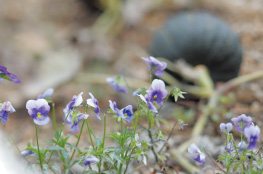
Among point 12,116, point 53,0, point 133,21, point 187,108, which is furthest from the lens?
point 53,0

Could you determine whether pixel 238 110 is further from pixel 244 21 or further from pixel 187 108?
pixel 244 21

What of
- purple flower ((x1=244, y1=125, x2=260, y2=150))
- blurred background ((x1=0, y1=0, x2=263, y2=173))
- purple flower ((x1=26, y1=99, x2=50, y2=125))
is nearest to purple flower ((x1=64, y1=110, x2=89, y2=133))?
purple flower ((x1=26, y1=99, x2=50, y2=125))

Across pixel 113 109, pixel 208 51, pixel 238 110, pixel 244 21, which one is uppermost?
pixel 244 21

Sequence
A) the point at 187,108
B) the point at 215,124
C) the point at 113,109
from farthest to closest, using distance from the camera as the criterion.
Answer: the point at 187,108 < the point at 215,124 < the point at 113,109

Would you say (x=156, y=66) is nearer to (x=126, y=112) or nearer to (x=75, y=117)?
(x=126, y=112)

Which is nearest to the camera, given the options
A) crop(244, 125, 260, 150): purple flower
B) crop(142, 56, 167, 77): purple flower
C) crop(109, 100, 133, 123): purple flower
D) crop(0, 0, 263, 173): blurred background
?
crop(244, 125, 260, 150): purple flower

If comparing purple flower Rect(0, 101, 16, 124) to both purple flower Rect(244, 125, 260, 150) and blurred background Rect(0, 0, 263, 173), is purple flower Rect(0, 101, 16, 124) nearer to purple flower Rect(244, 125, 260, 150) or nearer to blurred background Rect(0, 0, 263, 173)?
purple flower Rect(244, 125, 260, 150)

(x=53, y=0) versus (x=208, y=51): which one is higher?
(x=53, y=0)

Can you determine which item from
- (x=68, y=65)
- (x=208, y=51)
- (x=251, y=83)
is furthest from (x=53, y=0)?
(x=251, y=83)
